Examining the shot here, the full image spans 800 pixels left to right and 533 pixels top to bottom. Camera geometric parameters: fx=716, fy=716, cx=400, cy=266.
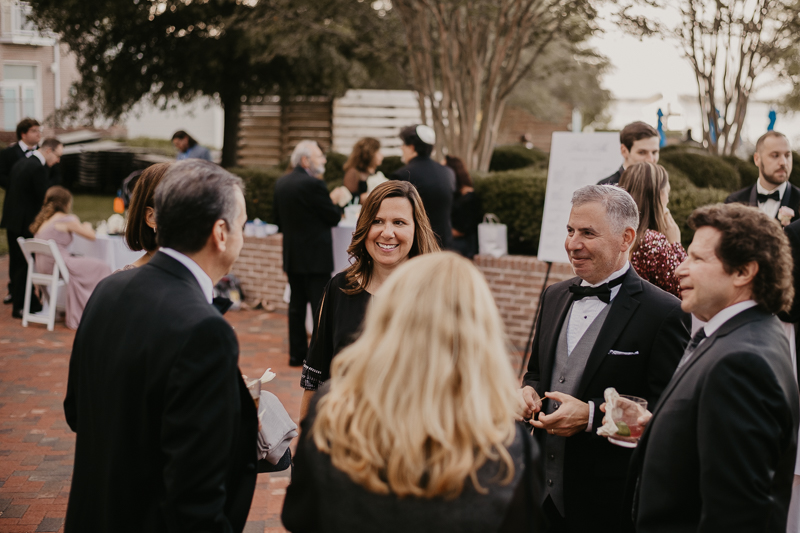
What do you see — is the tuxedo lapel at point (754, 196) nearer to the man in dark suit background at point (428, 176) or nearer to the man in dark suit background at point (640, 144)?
the man in dark suit background at point (640, 144)

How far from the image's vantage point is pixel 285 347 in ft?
25.2

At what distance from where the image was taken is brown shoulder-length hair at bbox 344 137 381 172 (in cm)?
809

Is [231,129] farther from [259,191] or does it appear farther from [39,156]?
[39,156]

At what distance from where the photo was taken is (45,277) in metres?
8.14

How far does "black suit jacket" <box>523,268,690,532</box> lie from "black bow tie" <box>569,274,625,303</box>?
38 mm

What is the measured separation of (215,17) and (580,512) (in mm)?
13536

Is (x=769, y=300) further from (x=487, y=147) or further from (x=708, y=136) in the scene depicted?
(x=708, y=136)

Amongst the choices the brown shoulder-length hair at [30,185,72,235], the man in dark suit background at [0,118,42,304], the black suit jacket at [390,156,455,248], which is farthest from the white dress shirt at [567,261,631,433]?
the man in dark suit background at [0,118,42,304]

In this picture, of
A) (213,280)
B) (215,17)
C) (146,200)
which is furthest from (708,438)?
(215,17)

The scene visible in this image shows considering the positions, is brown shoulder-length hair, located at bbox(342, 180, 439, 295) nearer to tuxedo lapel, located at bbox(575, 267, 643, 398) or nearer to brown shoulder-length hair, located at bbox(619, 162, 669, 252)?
tuxedo lapel, located at bbox(575, 267, 643, 398)

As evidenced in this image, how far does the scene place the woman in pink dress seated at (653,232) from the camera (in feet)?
10.5

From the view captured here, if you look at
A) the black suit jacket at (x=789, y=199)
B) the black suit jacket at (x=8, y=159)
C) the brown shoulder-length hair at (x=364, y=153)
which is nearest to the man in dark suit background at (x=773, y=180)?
the black suit jacket at (x=789, y=199)

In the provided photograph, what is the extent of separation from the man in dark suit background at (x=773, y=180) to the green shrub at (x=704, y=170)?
487 cm

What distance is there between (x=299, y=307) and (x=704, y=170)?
6265mm
